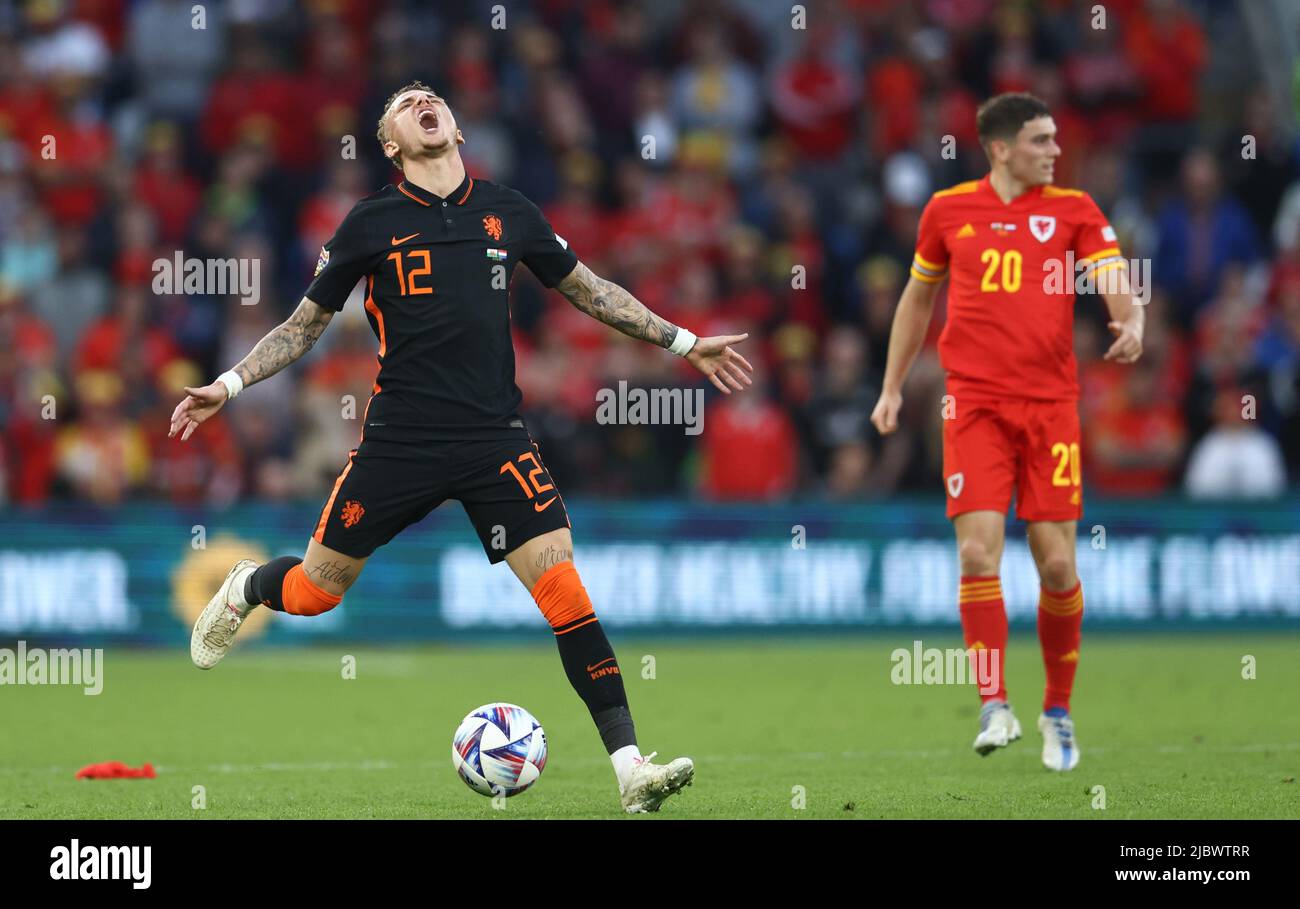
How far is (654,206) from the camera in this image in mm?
19344

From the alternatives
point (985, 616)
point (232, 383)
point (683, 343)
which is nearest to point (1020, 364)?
point (985, 616)

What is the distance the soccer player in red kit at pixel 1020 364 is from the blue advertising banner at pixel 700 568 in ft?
23.2

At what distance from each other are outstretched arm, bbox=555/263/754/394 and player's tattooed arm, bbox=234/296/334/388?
99 cm

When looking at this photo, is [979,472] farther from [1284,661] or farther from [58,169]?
[58,169]

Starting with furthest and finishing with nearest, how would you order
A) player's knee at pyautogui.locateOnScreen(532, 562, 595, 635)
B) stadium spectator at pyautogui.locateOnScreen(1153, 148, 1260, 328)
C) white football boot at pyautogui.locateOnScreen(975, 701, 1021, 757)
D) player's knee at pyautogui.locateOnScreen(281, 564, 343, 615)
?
1. stadium spectator at pyautogui.locateOnScreen(1153, 148, 1260, 328)
2. white football boot at pyautogui.locateOnScreen(975, 701, 1021, 757)
3. player's knee at pyautogui.locateOnScreen(281, 564, 343, 615)
4. player's knee at pyautogui.locateOnScreen(532, 562, 595, 635)

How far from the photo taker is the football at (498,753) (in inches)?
310

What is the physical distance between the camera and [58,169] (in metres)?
19.4

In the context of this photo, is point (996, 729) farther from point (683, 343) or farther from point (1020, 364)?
point (683, 343)

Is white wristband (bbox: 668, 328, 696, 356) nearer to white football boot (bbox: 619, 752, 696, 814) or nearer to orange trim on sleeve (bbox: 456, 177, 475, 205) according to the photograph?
orange trim on sleeve (bbox: 456, 177, 475, 205)

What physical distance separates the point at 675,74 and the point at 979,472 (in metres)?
12.3

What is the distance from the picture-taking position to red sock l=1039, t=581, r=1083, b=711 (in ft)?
31.1

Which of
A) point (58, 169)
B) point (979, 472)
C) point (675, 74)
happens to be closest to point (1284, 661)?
point (979, 472)

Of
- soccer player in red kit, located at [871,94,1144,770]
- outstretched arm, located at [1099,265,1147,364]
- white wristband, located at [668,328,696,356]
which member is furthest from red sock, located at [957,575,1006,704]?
white wristband, located at [668,328,696,356]

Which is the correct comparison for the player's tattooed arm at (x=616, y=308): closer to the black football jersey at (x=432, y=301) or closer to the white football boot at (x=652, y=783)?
the black football jersey at (x=432, y=301)
